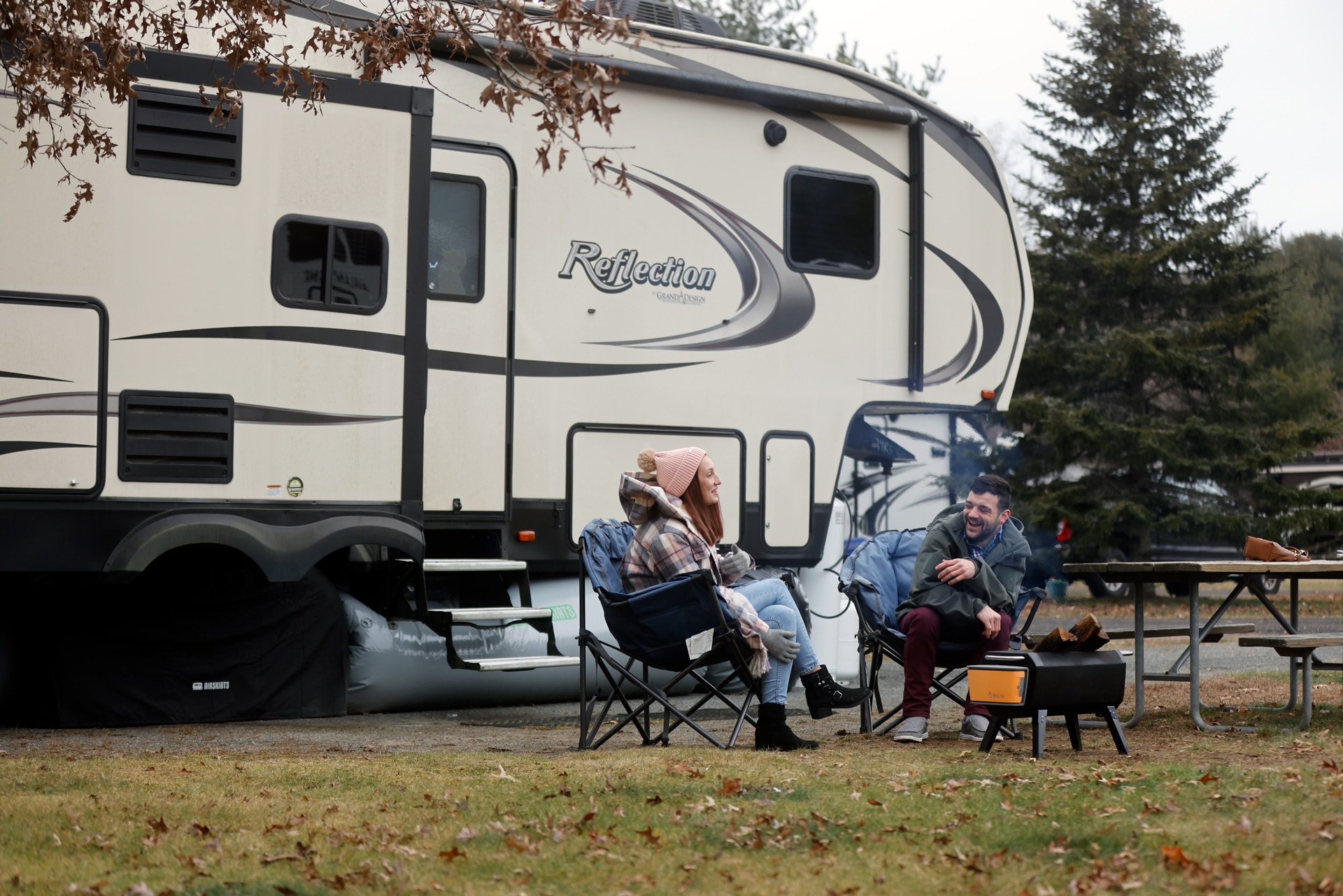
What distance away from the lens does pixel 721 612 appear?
17.6ft

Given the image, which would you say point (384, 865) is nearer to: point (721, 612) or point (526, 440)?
point (721, 612)

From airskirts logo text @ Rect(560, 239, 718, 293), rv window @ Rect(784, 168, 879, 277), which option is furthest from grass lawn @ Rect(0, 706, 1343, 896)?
rv window @ Rect(784, 168, 879, 277)

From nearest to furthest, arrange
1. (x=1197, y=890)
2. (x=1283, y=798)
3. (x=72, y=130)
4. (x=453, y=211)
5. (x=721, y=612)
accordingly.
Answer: (x=1197, y=890)
(x=1283, y=798)
(x=721, y=612)
(x=72, y=130)
(x=453, y=211)

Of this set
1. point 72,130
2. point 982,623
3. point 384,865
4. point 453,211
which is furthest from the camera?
point 453,211

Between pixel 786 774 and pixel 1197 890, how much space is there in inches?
67.0

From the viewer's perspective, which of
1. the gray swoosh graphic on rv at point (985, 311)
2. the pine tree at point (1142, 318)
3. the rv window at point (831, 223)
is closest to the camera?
the rv window at point (831, 223)

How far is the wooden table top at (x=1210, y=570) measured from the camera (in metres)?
5.81

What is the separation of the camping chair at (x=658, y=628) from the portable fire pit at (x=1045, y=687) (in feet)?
2.77

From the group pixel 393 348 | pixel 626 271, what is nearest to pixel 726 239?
pixel 626 271

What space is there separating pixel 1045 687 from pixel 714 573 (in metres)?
1.26

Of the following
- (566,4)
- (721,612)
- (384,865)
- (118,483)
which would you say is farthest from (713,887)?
(118,483)

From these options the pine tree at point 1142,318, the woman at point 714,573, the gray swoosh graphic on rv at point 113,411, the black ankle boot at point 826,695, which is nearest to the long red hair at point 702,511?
the woman at point 714,573

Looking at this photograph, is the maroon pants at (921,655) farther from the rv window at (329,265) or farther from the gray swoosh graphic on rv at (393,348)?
the rv window at (329,265)

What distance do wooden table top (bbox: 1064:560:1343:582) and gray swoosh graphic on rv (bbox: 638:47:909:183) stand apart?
10.8 ft
